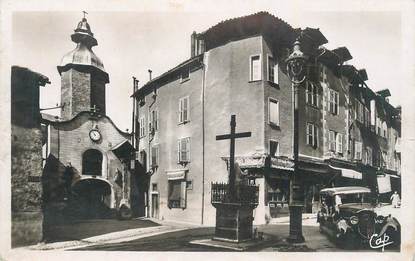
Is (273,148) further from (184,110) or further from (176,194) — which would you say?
(176,194)

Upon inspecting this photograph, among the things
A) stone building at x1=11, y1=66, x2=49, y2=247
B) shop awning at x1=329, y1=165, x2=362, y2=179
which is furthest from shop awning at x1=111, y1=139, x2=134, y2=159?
shop awning at x1=329, y1=165, x2=362, y2=179

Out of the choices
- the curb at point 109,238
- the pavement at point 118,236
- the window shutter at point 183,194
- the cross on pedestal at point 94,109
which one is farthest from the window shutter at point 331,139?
the cross on pedestal at point 94,109

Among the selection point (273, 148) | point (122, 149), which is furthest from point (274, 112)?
point (122, 149)

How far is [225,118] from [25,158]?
13.9ft

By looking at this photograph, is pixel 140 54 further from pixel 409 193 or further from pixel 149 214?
pixel 409 193

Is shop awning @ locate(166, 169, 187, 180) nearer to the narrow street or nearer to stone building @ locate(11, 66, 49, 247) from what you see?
the narrow street

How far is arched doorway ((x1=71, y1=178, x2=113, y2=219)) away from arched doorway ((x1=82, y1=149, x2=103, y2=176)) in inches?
6.9

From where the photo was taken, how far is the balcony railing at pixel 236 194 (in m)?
7.24

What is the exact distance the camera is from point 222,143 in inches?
340

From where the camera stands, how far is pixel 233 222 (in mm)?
7180

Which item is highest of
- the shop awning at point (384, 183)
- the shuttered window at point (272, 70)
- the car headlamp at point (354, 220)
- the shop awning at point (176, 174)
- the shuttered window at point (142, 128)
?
the shuttered window at point (272, 70)

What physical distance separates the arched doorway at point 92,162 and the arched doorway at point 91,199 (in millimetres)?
176

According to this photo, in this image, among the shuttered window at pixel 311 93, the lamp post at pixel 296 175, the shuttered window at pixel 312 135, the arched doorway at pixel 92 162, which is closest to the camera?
the lamp post at pixel 296 175

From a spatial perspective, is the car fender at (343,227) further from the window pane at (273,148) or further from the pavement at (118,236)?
the pavement at (118,236)
